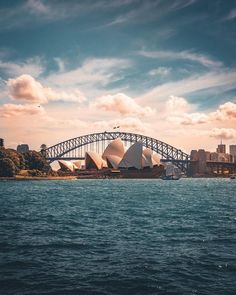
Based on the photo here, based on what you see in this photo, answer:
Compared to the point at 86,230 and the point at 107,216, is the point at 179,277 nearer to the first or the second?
the point at 86,230

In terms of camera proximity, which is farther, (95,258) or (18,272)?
(95,258)

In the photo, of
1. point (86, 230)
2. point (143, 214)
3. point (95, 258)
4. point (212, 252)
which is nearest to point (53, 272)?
point (95, 258)

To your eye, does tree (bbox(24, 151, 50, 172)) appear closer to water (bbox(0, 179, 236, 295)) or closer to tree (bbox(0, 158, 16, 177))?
tree (bbox(0, 158, 16, 177))

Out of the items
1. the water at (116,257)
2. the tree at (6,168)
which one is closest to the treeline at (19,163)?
the tree at (6,168)

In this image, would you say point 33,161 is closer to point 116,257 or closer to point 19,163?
point 19,163

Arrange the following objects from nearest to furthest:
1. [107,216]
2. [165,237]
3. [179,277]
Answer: [179,277] → [165,237] → [107,216]

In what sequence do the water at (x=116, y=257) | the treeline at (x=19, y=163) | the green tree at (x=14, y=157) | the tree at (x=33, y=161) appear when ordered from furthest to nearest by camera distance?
1. the tree at (x=33, y=161)
2. the green tree at (x=14, y=157)
3. the treeline at (x=19, y=163)
4. the water at (x=116, y=257)

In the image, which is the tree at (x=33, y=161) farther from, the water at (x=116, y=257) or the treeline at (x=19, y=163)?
the water at (x=116, y=257)

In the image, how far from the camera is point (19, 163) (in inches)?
6339

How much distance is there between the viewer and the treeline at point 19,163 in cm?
14662

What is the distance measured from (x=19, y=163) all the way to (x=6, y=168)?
14.7 meters

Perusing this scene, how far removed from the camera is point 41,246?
2272cm

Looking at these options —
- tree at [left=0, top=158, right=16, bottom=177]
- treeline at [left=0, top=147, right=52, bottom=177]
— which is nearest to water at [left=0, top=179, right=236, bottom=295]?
tree at [left=0, top=158, right=16, bottom=177]

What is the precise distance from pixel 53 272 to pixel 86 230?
11.9m
